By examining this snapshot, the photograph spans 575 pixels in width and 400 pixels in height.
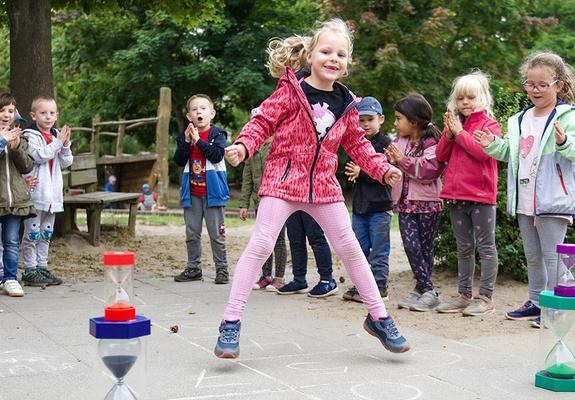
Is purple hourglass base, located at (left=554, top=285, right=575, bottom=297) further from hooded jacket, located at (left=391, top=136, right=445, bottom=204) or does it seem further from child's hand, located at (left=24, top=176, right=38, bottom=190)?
child's hand, located at (left=24, top=176, right=38, bottom=190)

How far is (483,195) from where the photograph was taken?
6.16 m

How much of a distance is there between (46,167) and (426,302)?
3663 millimetres

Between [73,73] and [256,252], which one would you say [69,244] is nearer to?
[256,252]

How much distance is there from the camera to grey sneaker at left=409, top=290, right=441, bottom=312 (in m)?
6.45

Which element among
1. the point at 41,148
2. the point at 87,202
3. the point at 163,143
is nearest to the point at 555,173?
the point at 41,148

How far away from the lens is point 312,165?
495cm

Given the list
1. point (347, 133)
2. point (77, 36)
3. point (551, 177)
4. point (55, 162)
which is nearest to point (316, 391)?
point (347, 133)

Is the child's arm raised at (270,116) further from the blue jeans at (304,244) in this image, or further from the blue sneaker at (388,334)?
the blue jeans at (304,244)

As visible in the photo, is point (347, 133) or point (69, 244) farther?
point (69, 244)

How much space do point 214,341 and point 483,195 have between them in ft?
7.74

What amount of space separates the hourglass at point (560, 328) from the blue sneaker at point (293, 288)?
3.31 m

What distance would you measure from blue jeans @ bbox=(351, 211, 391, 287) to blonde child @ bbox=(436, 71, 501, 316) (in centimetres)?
58

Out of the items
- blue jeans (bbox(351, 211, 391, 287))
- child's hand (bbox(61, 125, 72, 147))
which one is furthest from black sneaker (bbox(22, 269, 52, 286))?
blue jeans (bbox(351, 211, 391, 287))

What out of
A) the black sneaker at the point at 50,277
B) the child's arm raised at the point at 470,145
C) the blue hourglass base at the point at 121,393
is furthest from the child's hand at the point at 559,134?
the black sneaker at the point at 50,277
